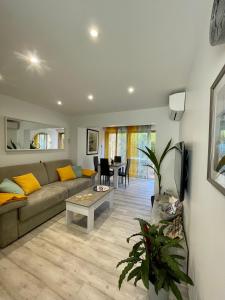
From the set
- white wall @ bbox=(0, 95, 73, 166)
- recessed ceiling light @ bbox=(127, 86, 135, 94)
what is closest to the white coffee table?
white wall @ bbox=(0, 95, 73, 166)

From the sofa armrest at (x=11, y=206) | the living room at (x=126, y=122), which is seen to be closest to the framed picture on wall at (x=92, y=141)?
the living room at (x=126, y=122)

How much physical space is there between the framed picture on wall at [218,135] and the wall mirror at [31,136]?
139 inches

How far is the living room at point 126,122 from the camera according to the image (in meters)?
0.98

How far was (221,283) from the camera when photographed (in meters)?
0.64

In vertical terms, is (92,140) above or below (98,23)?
below

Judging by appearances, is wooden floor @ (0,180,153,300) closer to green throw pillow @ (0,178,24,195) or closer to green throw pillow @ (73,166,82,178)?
green throw pillow @ (0,178,24,195)

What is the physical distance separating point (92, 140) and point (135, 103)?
2852 millimetres

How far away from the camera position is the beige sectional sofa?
→ 77.2 inches

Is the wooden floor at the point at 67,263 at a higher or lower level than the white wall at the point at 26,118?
lower

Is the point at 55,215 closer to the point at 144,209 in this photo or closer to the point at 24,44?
the point at 144,209

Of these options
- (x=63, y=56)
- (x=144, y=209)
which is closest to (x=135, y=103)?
(x=63, y=56)

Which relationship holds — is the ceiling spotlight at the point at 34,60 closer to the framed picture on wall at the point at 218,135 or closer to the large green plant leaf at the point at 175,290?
the framed picture on wall at the point at 218,135

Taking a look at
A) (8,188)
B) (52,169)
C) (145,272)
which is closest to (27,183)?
(8,188)

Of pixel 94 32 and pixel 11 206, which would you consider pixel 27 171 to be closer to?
pixel 11 206
